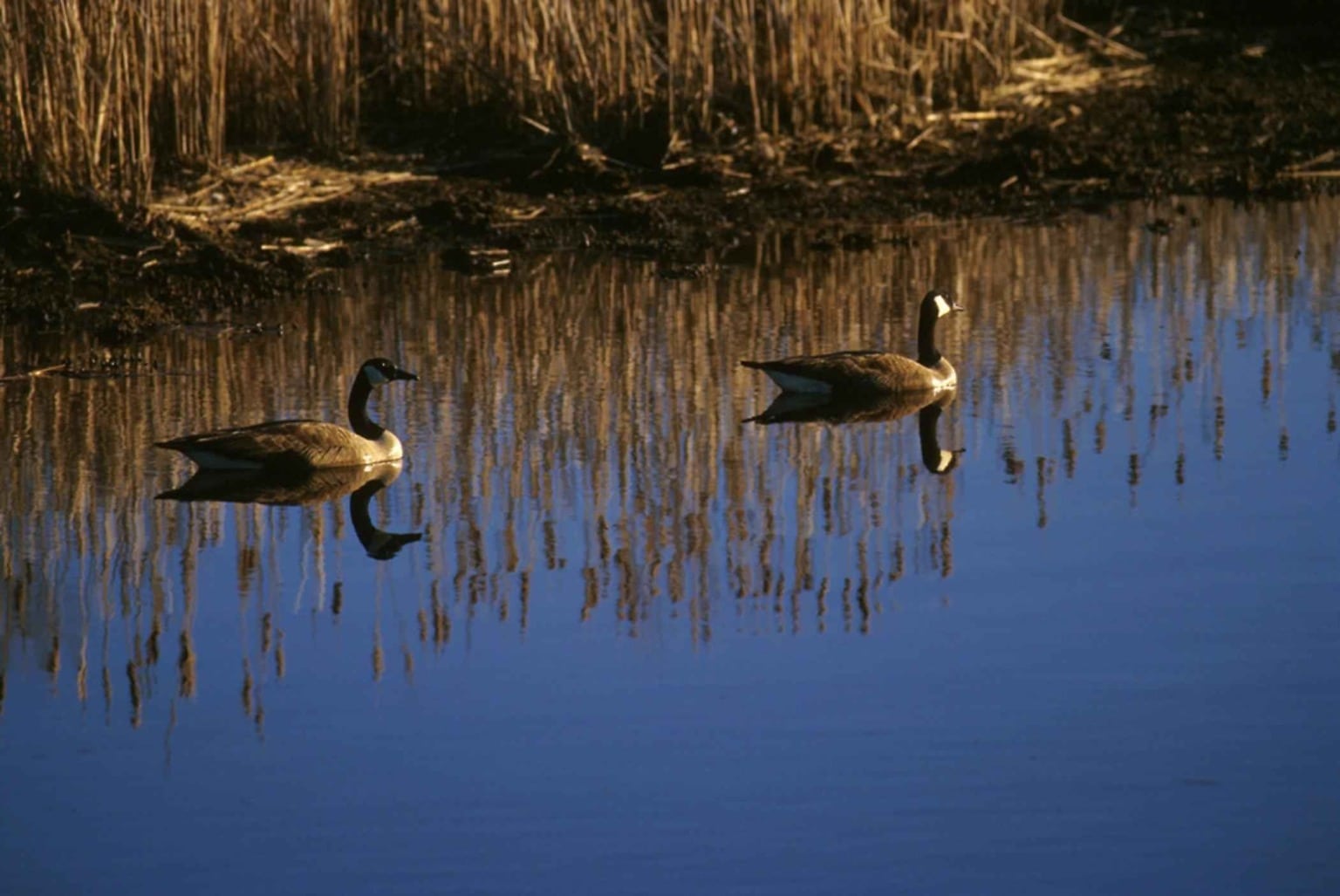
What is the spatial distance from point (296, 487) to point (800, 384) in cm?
273

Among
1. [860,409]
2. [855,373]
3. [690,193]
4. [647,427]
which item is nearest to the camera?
[647,427]

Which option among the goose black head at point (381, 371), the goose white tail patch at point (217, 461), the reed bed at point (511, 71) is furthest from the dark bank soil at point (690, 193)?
the goose white tail patch at point (217, 461)

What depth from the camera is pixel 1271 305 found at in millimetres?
12922

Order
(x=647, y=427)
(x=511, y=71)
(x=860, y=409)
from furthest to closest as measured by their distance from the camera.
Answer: (x=511, y=71) < (x=860, y=409) < (x=647, y=427)

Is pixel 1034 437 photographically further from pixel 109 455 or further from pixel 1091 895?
pixel 1091 895

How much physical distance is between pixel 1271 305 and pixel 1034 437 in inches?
137

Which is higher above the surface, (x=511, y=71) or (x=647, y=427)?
(x=511, y=71)

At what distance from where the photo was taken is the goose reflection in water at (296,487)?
9422 mm

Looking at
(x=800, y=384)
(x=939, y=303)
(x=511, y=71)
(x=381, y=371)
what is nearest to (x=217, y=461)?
(x=381, y=371)

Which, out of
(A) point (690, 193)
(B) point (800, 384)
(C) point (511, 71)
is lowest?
(B) point (800, 384)

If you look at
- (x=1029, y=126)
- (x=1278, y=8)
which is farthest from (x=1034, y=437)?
(x=1278, y=8)

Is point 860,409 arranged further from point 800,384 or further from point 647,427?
point 647,427

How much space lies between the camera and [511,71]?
1681 centimetres

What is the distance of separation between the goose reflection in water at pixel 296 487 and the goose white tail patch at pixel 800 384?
2.14m
